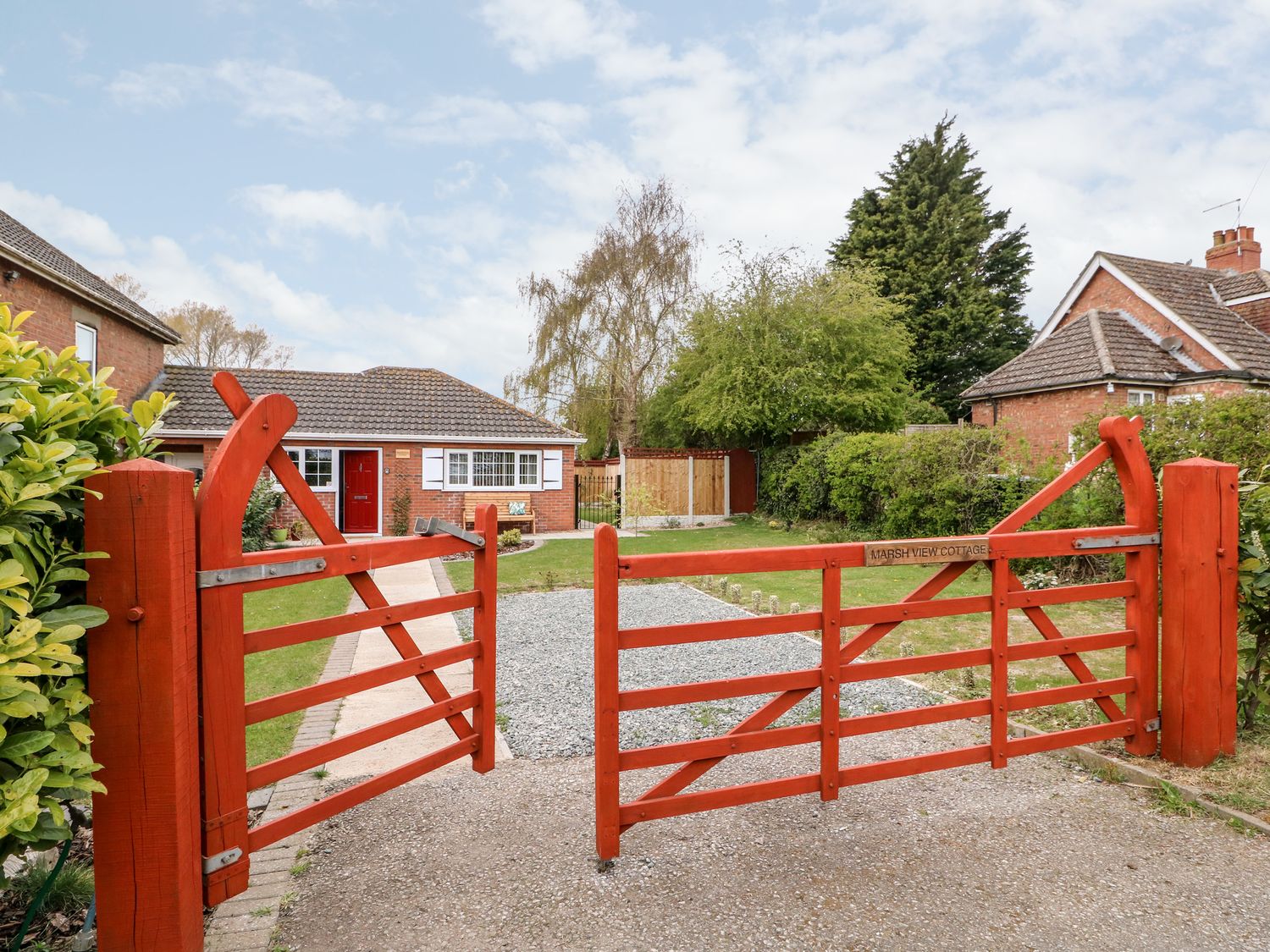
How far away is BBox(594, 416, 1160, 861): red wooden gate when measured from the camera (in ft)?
8.95

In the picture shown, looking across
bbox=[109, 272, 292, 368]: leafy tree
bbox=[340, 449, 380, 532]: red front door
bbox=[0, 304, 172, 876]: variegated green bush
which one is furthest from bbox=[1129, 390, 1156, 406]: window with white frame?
bbox=[109, 272, 292, 368]: leafy tree

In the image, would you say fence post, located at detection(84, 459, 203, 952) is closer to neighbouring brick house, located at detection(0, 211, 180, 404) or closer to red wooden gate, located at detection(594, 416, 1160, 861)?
red wooden gate, located at detection(594, 416, 1160, 861)

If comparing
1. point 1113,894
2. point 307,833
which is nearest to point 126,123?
point 307,833

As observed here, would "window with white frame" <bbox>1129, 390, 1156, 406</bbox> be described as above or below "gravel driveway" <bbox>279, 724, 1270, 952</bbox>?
above

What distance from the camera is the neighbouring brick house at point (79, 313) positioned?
12.0 m

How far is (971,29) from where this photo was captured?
9.22 meters

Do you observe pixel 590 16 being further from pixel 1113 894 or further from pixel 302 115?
pixel 1113 894

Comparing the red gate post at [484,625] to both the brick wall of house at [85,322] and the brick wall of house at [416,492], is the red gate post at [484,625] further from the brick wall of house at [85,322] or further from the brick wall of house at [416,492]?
→ the brick wall of house at [416,492]

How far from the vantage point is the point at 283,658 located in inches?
243

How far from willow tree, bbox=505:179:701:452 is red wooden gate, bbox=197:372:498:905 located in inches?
965

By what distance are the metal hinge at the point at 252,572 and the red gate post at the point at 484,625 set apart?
0.89 metres

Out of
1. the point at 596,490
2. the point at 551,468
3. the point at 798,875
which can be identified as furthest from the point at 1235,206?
the point at 798,875

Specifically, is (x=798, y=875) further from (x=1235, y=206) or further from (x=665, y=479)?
(x=1235, y=206)

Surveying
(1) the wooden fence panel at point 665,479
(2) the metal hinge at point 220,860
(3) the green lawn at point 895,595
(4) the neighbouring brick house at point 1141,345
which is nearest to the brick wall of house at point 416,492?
(1) the wooden fence panel at point 665,479
